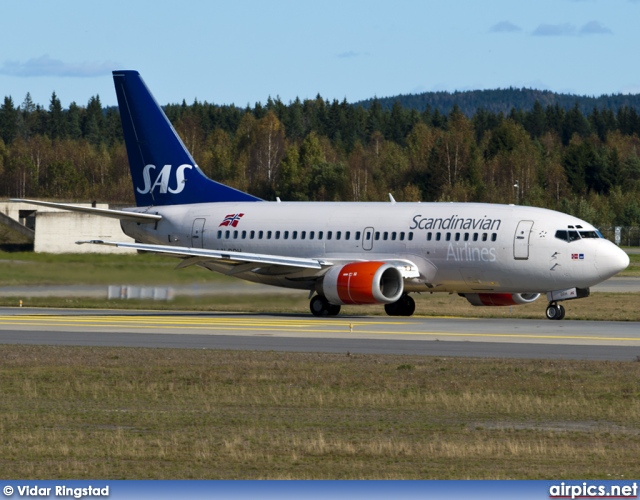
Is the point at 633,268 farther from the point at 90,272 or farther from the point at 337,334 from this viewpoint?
the point at 337,334

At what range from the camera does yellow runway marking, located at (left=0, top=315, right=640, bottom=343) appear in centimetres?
3181

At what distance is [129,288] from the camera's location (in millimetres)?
41156

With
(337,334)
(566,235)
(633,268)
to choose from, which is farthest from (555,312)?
(633,268)

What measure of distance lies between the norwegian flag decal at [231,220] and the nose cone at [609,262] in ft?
44.6

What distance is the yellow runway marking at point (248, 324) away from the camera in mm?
31808

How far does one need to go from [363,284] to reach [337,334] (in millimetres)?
5396

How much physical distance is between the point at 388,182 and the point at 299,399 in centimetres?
13693

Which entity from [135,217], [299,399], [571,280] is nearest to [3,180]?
[135,217]

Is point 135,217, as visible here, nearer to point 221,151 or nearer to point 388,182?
point 388,182

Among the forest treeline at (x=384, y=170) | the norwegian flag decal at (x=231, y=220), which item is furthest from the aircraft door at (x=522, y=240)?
the forest treeline at (x=384, y=170)

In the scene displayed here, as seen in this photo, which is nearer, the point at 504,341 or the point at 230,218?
the point at 504,341

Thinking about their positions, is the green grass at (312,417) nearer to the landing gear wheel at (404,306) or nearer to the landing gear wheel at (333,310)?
the landing gear wheel at (333,310)

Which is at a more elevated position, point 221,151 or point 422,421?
point 221,151

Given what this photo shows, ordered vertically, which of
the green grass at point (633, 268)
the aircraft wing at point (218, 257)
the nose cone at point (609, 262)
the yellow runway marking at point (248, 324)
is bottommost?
the yellow runway marking at point (248, 324)
